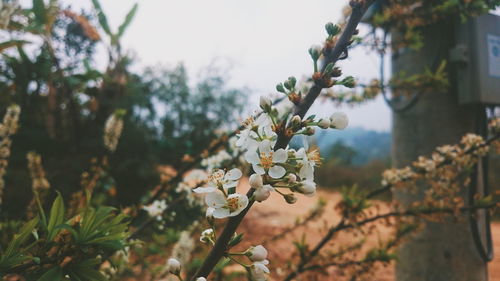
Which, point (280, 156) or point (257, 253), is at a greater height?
point (280, 156)

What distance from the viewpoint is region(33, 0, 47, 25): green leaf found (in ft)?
11.7

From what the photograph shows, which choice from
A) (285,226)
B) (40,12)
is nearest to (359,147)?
(285,226)

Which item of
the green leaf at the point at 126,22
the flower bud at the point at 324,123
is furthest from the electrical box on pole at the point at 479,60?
the green leaf at the point at 126,22

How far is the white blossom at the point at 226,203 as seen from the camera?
0.64 metres

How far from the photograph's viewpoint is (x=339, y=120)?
0.73 metres

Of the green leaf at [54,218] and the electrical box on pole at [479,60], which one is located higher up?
the electrical box on pole at [479,60]

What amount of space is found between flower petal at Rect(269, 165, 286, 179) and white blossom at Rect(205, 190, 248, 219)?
2.6 inches

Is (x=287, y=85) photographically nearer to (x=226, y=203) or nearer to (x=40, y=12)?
(x=226, y=203)

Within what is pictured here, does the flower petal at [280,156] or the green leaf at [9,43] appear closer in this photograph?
the flower petal at [280,156]

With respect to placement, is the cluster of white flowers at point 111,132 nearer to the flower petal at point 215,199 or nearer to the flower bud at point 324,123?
the flower petal at point 215,199

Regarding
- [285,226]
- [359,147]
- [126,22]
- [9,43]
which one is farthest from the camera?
[359,147]

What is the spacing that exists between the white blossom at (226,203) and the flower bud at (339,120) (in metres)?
0.25

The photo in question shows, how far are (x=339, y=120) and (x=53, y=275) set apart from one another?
0.87 meters

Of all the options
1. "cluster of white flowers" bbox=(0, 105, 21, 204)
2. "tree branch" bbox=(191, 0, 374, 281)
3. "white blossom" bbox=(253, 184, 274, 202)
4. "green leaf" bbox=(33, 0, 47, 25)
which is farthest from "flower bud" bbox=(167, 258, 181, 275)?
"green leaf" bbox=(33, 0, 47, 25)
